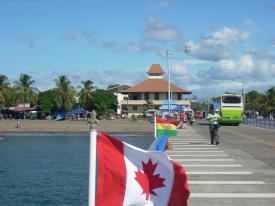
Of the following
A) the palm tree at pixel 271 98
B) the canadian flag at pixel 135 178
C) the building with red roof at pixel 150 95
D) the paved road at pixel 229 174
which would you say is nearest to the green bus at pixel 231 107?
the paved road at pixel 229 174

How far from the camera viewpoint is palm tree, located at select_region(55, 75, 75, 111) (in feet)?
352

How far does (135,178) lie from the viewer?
5551mm

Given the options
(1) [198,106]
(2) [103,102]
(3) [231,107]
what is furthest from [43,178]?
(1) [198,106]

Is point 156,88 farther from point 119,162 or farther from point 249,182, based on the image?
point 119,162

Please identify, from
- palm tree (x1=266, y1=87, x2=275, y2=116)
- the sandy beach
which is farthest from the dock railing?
palm tree (x1=266, y1=87, x2=275, y2=116)

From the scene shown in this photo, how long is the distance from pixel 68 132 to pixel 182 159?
108ft

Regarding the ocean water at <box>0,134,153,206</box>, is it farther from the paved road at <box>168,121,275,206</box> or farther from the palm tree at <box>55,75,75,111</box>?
the palm tree at <box>55,75,75,111</box>

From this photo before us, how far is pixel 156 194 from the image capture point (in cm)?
564

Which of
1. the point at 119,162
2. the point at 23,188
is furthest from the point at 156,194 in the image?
the point at 23,188

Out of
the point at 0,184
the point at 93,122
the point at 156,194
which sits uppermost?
the point at 93,122

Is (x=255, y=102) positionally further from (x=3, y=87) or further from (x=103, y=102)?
(x=3, y=87)

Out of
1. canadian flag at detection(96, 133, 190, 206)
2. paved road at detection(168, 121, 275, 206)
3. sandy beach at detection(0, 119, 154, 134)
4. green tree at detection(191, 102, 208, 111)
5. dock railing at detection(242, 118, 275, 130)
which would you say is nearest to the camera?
canadian flag at detection(96, 133, 190, 206)

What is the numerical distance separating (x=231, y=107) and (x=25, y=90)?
222 ft

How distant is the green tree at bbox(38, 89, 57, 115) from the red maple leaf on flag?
10532 centimetres
